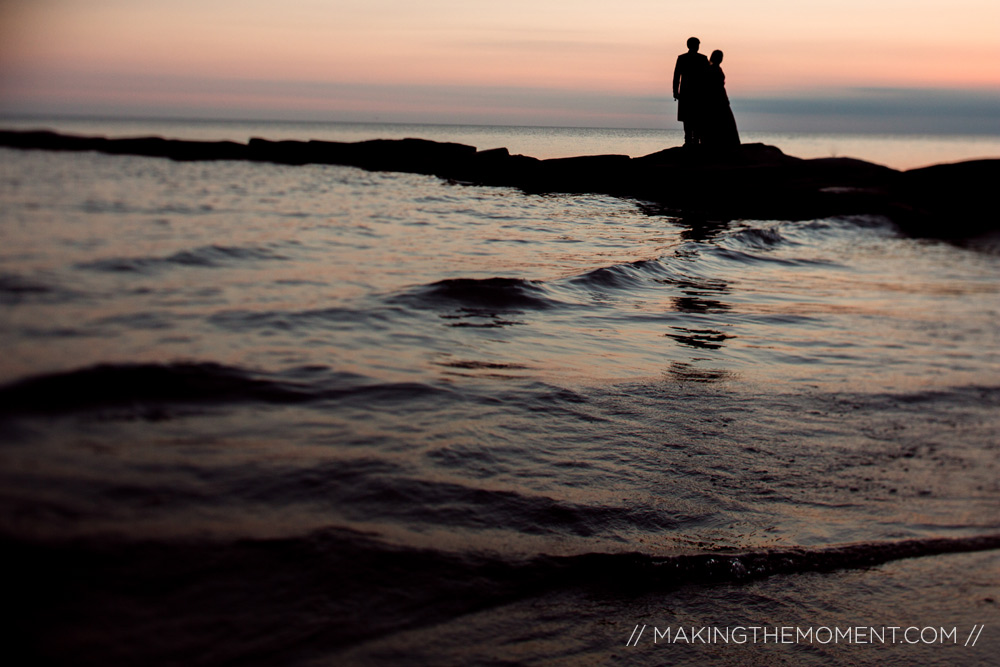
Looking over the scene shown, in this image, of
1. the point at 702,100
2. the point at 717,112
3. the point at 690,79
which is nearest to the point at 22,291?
the point at 690,79

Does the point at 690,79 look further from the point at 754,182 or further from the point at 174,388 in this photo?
the point at 174,388

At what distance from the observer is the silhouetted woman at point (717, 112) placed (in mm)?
15668

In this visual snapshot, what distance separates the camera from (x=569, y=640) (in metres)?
1.85

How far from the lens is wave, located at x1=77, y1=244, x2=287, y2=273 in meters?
4.31

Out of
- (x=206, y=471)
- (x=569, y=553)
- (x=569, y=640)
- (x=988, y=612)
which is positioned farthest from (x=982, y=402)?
(x=206, y=471)

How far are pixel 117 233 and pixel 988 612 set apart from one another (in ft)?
17.7

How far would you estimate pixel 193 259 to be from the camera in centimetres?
544

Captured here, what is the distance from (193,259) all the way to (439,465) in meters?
3.56

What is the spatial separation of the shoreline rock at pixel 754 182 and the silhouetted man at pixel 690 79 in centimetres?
99

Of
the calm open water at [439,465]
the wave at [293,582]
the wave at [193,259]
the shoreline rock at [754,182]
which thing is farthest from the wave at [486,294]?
the shoreline rock at [754,182]

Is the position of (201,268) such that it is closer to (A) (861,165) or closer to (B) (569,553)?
(B) (569,553)

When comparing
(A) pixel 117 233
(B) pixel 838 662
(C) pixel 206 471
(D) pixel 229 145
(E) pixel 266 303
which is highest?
(D) pixel 229 145

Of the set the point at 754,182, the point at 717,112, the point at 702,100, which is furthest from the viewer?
the point at 717,112

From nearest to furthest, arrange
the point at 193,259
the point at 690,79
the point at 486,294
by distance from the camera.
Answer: the point at 193,259
the point at 486,294
the point at 690,79
